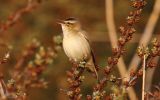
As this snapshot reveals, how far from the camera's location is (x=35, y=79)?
15.8 feet

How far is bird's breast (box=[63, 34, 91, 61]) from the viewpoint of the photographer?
538 cm

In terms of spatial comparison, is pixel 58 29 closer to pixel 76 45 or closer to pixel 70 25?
pixel 70 25

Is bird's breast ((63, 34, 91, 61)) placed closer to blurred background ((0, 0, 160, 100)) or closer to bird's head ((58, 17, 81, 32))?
bird's head ((58, 17, 81, 32))

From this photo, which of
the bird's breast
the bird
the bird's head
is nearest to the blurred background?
the bird's head

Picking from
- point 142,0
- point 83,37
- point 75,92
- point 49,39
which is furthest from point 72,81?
point 49,39

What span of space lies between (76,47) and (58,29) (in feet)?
18.6

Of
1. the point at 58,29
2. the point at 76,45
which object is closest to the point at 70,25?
the point at 76,45

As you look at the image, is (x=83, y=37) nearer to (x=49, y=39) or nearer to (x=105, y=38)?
(x=105, y=38)

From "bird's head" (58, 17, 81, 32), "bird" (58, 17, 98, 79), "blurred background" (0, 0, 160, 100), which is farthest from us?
"blurred background" (0, 0, 160, 100)

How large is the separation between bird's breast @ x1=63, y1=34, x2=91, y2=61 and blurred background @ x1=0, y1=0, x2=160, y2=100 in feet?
15.8

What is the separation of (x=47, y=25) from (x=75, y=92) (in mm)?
7303

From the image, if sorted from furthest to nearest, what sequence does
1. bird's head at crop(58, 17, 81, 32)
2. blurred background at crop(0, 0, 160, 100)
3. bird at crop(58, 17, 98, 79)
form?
blurred background at crop(0, 0, 160, 100) < bird's head at crop(58, 17, 81, 32) < bird at crop(58, 17, 98, 79)

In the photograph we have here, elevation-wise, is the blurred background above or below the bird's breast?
above

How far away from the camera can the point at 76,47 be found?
544cm
